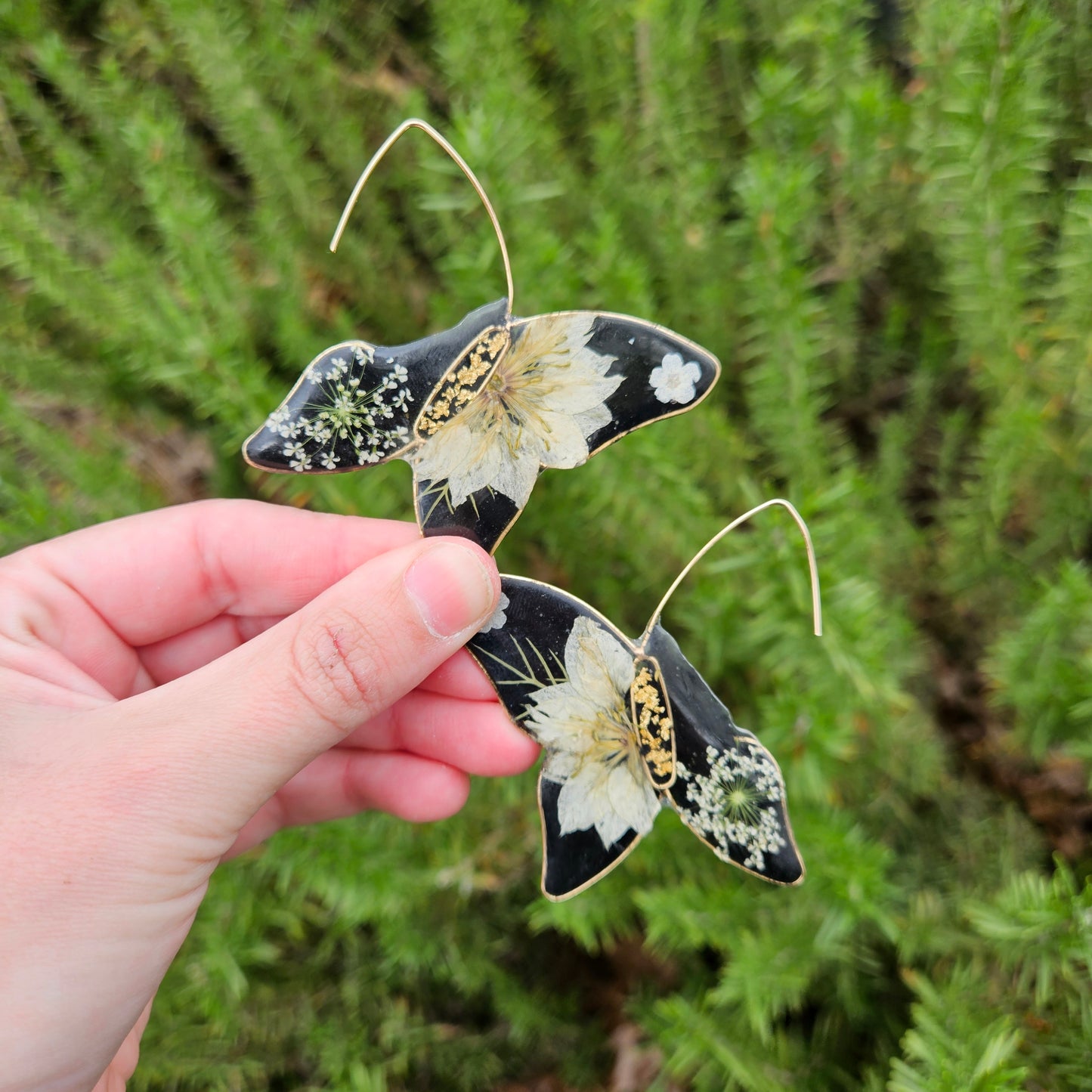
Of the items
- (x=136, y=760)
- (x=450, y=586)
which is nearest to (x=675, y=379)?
(x=450, y=586)

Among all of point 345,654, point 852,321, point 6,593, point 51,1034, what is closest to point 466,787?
point 345,654

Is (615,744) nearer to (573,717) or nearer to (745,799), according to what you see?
(573,717)

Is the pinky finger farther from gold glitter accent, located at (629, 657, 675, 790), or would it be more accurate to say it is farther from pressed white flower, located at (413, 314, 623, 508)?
pressed white flower, located at (413, 314, 623, 508)

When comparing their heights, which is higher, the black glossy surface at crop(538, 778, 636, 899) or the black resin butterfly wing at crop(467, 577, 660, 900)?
the black resin butterfly wing at crop(467, 577, 660, 900)

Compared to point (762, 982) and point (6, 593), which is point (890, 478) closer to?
point (762, 982)

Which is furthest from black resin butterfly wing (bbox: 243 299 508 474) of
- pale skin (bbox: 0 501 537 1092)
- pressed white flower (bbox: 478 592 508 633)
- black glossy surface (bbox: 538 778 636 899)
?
black glossy surface (bbox: 538 778 636 899)

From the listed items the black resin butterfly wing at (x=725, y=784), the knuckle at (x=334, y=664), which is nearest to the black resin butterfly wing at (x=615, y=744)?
the black resin butterfly wing at (x=725, y=784)

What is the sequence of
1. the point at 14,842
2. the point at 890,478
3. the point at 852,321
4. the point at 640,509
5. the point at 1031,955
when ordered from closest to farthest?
the point at 14,842 → the point at 1031,955 → the point at 640,509 → the point at 890,478 → the point at 852,321
